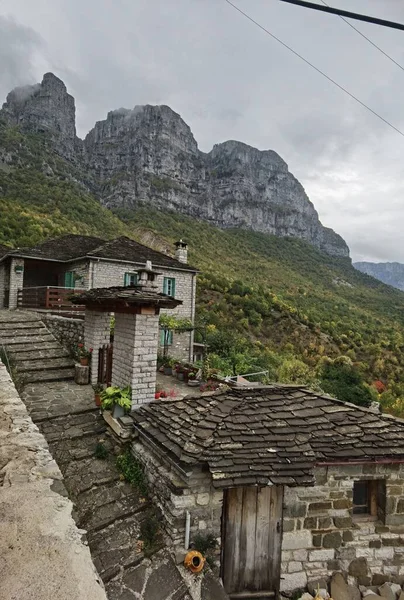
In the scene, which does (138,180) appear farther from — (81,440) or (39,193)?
(81,440)

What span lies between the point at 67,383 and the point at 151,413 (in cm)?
394

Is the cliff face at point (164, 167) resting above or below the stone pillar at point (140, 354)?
above

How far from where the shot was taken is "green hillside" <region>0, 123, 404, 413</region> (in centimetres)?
2097

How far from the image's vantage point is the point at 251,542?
16.5 feet

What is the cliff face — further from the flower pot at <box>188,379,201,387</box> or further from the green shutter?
the flower pot at <box>188,379,201,387</box>

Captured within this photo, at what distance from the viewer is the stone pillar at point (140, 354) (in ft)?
21.5

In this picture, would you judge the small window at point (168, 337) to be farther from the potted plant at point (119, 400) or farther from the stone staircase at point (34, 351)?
the potted plant at point (119, 400)

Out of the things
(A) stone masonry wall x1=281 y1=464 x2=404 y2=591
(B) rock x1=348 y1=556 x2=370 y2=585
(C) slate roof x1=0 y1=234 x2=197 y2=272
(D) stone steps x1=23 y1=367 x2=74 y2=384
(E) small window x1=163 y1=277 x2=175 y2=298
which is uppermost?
(C) slate roof x1=0 y1=234 x2=197 y2=272

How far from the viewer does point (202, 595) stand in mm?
4125

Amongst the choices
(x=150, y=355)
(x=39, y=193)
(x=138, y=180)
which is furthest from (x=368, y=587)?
(x=138, y=180)

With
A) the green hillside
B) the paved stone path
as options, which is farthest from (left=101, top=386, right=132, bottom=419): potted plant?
the green hillside

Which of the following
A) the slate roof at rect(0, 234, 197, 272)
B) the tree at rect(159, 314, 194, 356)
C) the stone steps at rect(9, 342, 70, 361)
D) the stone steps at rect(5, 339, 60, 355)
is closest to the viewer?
the stone steps at rect(9, 342, 70, 361)

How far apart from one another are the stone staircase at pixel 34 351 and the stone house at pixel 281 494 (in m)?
5.08

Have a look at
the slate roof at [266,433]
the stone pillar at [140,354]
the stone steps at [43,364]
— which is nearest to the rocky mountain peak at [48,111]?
the stone steps at [43,364]
